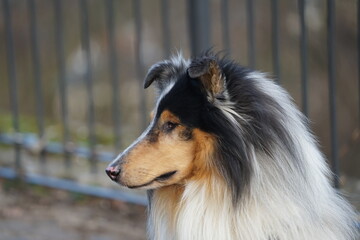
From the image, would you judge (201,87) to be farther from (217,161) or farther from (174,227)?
(174,227)

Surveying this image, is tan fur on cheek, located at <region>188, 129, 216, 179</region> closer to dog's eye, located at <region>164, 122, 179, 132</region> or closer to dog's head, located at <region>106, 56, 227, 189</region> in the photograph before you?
dog's head, located at <region>106, 56, 227, 189</region>

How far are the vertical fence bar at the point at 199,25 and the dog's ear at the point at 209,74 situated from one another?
1.80 metres

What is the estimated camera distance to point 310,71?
7215mm

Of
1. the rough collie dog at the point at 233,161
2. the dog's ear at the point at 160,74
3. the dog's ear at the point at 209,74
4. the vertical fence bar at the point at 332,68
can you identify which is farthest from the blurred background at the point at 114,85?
the dog's ear at the point at 209,74

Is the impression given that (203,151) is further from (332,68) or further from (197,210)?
(332,68)

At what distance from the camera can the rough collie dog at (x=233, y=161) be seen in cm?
329

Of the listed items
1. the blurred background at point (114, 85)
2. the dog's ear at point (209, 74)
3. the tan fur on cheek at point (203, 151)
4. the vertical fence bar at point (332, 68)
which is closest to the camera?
the dog's ear at point (209, 74)

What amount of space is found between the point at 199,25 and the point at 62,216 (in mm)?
1867

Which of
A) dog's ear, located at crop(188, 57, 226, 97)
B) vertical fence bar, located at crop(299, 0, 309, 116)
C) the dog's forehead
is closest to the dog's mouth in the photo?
the dog's forehead

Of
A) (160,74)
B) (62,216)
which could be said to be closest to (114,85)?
(62,216)

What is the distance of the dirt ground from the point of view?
543 cm

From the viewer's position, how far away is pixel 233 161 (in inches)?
129

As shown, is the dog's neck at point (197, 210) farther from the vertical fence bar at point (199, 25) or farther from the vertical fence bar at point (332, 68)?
the vertical fence bar at point (199, 25)

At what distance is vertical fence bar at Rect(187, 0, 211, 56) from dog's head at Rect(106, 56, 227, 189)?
1737 mm
